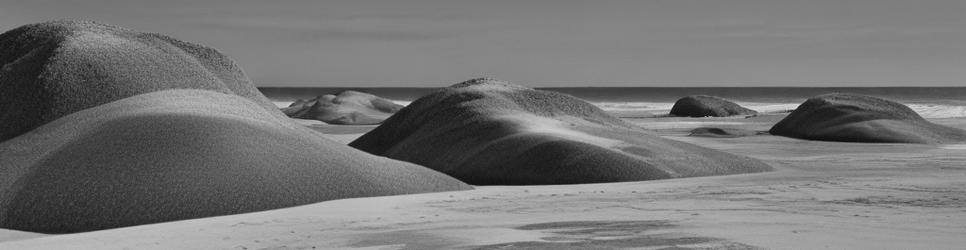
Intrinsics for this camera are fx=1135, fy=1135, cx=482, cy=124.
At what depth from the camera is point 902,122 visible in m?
17.5

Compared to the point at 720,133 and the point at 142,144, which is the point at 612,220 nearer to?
the point at 142,144

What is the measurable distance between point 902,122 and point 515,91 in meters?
7.62

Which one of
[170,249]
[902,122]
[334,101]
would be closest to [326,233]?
[170,249]

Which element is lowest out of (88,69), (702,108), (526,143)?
(526,143)

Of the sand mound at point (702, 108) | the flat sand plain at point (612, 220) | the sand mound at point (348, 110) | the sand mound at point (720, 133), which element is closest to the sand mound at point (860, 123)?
the sand mound at point (720, 133)

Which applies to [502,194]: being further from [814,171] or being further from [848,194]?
[814,171]

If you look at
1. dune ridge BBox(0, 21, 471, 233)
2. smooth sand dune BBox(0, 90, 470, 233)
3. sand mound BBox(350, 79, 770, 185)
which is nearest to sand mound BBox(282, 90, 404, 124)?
sand mound BBox(350, 79, 770, 185)

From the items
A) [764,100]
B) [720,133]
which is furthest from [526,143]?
[764,100]

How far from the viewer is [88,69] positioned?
10.1 m

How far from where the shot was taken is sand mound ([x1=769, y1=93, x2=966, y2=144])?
1672 cm

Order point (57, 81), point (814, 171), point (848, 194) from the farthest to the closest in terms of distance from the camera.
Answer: point (814, 171), point (57, 81), point (848, 194)

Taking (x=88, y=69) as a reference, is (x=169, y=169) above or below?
below

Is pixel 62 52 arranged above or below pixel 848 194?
above

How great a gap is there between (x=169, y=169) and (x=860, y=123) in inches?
499
